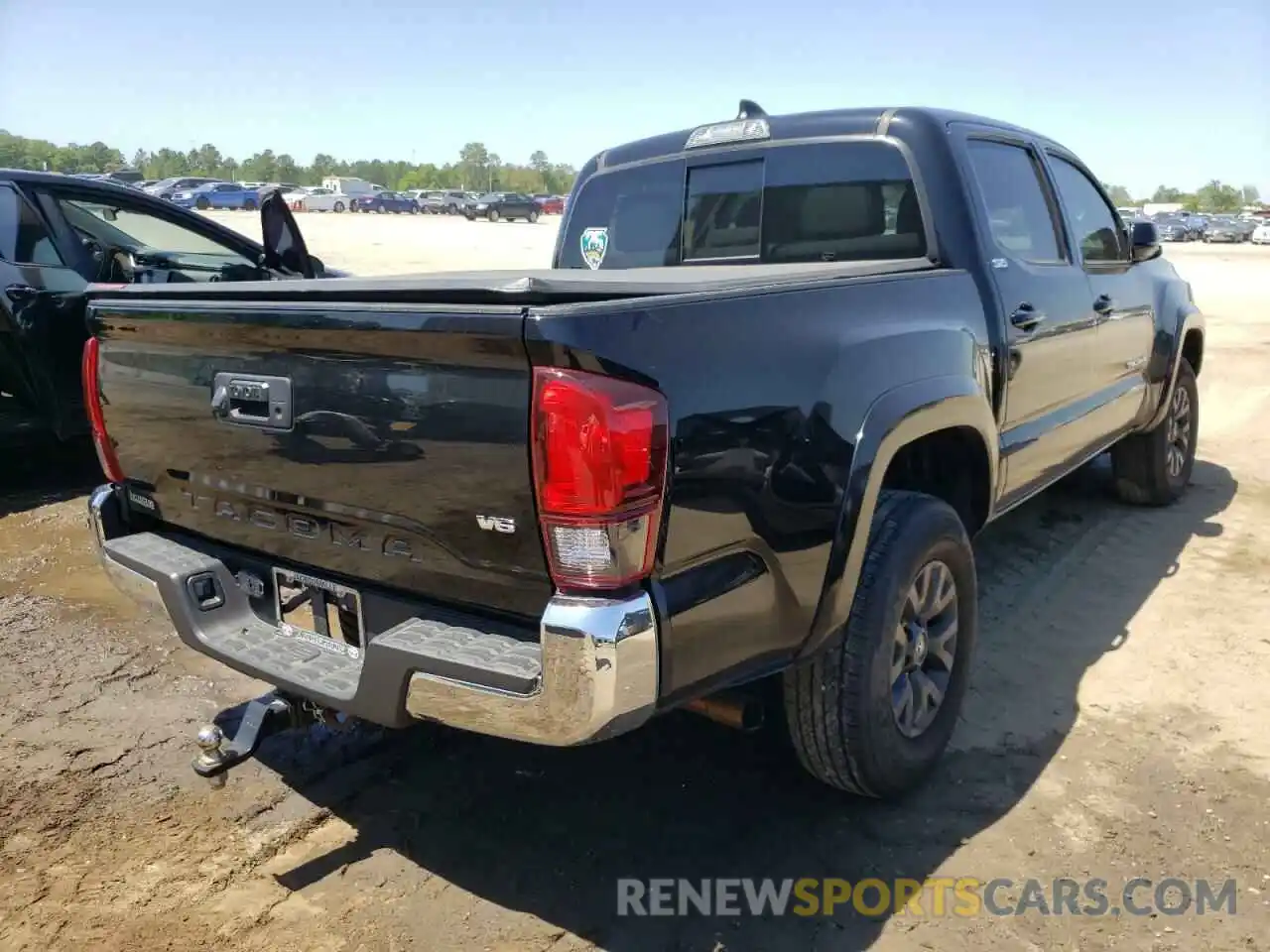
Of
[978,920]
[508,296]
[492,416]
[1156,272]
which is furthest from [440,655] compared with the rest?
[1156,272]

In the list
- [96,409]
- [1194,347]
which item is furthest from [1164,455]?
[96,409]

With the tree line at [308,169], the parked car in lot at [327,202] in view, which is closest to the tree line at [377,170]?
the tree line at [308,169]

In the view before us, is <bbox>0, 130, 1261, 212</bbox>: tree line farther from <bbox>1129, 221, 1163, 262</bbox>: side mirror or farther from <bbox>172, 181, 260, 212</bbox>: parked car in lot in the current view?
<bbox>1129, 221, 1163, 262</bbox>: side mirror

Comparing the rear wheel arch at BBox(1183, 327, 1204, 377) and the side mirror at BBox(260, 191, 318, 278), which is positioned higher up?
the side mirror at BBox(260, 191, 318, 278)

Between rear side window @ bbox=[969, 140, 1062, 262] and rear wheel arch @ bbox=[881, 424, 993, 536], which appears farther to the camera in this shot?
rear side window @ bbox=[969, 140, 1062, 262]

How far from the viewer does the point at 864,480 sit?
244 cm

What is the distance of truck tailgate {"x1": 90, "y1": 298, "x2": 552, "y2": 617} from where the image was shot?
6.48ft

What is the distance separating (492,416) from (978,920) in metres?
1.69

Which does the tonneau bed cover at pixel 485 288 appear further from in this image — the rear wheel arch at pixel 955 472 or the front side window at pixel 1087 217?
the front side window at pixel 1087 217

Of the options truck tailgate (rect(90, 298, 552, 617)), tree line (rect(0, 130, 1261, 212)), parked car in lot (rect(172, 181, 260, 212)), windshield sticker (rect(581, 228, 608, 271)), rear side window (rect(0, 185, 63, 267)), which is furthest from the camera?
tree line (rect(0, 130, 1261, 212))

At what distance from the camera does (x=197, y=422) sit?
8.39ft

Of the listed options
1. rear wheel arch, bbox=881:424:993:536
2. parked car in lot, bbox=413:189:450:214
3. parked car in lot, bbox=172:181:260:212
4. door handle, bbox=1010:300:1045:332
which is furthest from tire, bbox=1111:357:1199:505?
parked car in lot, bbox=413:189:450:214

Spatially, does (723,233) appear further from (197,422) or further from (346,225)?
(346,225)

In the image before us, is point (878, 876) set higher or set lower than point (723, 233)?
lower
